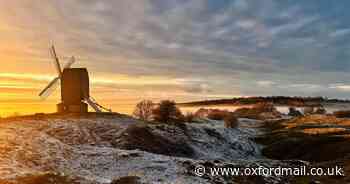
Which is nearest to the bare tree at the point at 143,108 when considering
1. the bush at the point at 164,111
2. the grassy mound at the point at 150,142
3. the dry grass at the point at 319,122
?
the bush at the point at 164,111

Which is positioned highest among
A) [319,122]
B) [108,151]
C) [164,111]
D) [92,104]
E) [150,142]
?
[92,104]

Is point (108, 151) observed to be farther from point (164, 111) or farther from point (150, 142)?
point (164, 111)

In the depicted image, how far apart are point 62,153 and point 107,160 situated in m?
3.84

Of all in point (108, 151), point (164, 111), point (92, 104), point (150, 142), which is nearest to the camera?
point (108, 151)

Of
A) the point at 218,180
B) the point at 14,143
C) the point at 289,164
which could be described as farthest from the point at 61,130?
the point at 289,164

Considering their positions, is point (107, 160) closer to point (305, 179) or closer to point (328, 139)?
point (305, 179)

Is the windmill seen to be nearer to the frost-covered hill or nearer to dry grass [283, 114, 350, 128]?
the frost-covered hill

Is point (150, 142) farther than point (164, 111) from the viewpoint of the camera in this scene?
No

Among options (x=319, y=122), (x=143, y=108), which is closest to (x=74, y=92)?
(x=143, y=108)

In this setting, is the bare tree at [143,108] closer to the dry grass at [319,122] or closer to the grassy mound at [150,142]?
the dry grass at [319,122]

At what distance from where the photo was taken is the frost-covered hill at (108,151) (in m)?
26.7

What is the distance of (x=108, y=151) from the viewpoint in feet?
113

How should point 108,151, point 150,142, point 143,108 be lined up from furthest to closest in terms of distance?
point 143,108
point 150,142
point 108,151

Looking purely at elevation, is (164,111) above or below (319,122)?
above
